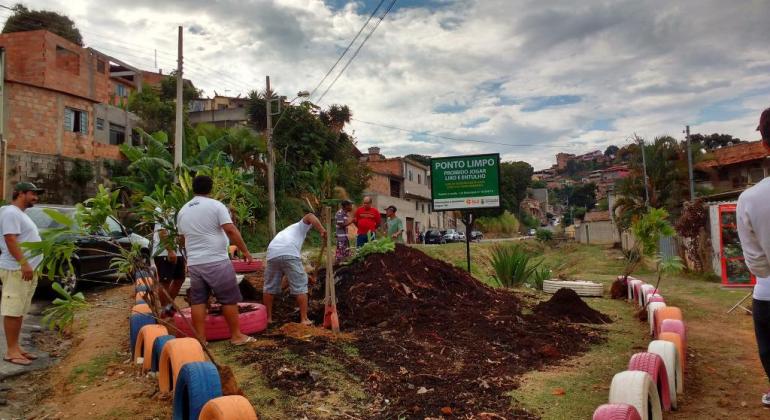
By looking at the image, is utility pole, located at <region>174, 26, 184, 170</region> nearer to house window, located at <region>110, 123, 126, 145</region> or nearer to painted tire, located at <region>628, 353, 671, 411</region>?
painted tire, located at <region>628, 353, 671, 411</region>

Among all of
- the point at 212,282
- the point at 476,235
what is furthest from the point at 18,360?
the point at 476,235

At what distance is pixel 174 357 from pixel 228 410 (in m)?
1.23

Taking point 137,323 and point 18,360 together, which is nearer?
point 18,360

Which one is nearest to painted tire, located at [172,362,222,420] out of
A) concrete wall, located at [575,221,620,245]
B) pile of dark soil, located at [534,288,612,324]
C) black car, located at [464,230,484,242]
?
pile of dark soil, located at [534,288,612,324]

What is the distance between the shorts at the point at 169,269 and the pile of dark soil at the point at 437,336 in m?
1.79

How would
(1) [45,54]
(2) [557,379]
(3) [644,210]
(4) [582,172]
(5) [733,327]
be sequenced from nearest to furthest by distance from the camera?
(2) [557,379] → (5) [733,327] → (1) [45,54] → (3) [644,210] → (4) [582,172]

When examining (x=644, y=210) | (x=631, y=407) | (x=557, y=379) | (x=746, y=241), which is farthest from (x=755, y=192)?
(x=644, y=210)

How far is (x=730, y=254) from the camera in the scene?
1192 cm

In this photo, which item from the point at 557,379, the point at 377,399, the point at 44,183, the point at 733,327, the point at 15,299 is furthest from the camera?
the point at 44,183

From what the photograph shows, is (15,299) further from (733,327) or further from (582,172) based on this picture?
(582,172)

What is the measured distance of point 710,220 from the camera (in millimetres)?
15633

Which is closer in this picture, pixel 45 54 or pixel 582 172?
pixel 45 54

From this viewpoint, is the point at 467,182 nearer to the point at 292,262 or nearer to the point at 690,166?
the point at 292,262

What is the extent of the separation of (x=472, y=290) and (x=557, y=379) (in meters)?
3.83
